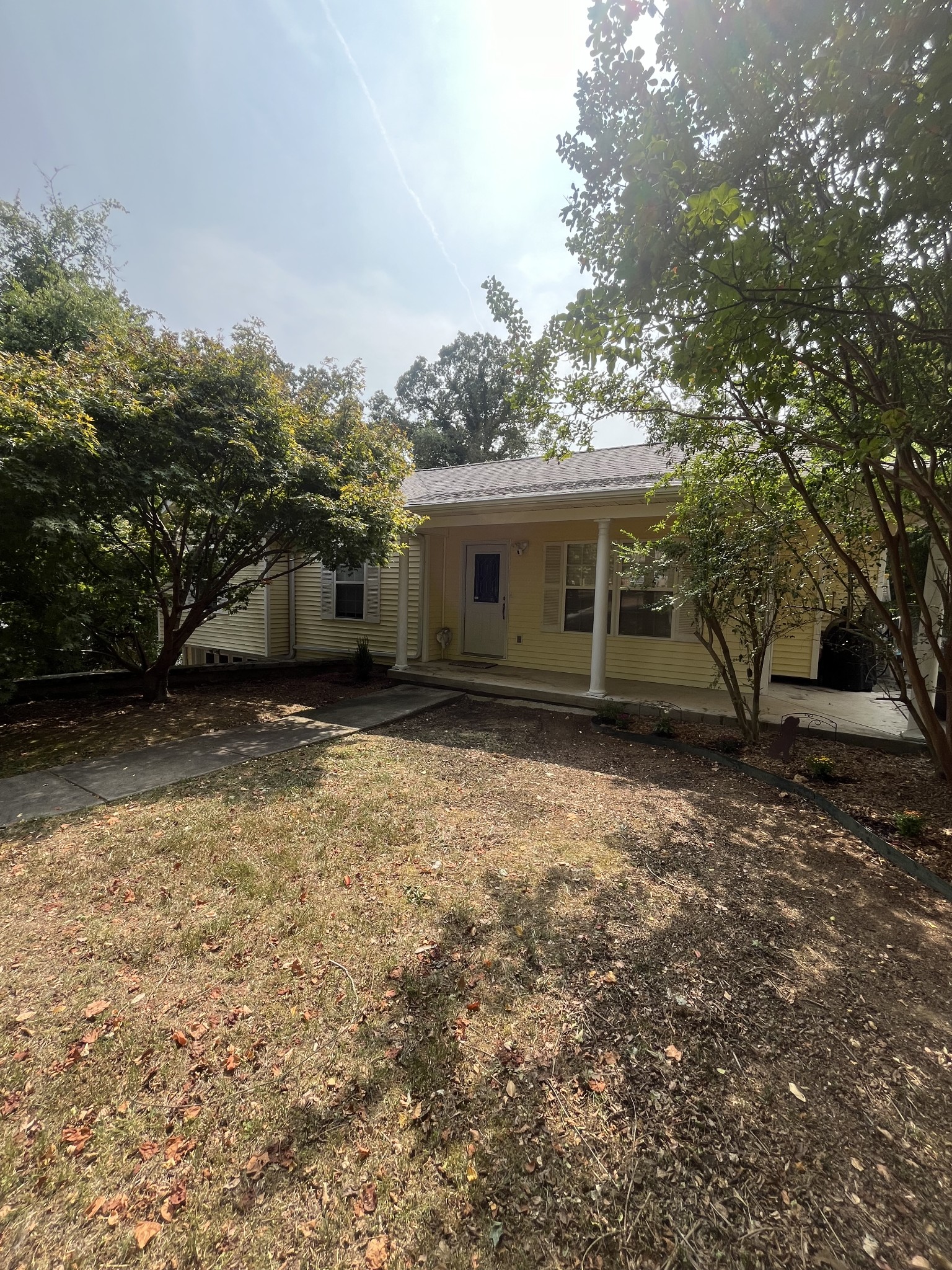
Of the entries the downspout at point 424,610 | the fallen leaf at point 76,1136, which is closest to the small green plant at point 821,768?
the fallen leaf at point 76,1136

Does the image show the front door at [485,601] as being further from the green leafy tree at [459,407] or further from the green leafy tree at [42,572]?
the green leafy tree at [459,407]

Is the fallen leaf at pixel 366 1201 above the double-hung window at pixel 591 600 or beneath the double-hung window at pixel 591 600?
beneath

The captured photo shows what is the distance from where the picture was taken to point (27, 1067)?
170 centimetres

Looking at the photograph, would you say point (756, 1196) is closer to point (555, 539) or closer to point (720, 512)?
point (720, 512)

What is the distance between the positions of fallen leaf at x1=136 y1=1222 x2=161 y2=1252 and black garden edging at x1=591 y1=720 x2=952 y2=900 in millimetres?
3663

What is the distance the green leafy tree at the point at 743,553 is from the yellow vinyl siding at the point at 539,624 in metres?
2.45

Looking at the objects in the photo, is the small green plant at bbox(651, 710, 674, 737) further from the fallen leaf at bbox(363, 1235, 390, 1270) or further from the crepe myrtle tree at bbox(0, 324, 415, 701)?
the fallen leaf at bbox(363, 1235, 390, 1270)

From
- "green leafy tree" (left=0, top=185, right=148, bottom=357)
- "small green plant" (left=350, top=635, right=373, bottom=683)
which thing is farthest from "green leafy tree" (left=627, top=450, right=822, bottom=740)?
"green leafy tree" (left=0, top=185, right=148, bottom=357)

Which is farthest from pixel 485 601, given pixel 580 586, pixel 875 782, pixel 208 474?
pixel 875 782

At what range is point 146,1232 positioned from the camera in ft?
4.16

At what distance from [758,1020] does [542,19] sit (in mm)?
5352

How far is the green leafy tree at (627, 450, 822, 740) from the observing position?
453 cm

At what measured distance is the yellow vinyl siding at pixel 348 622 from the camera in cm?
952

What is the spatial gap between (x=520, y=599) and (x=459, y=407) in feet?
81.4
